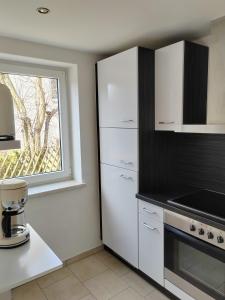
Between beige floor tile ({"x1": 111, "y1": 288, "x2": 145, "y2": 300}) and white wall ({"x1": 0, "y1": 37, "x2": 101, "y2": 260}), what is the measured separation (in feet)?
2.28

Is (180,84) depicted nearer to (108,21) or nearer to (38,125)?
(108,21)

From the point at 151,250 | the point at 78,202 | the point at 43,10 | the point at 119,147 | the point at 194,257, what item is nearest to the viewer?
the point at 43,10

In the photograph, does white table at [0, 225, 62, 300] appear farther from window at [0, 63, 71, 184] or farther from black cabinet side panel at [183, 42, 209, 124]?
black cabinet side panel at [183, 42, 209, 124]

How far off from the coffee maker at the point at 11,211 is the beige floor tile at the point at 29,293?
914 mm

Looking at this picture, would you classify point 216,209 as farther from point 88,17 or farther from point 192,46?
point 88,17

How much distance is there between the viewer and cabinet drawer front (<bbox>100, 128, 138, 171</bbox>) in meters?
2.05

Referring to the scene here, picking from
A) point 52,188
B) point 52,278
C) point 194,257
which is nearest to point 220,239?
point 194,257

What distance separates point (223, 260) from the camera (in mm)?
1449

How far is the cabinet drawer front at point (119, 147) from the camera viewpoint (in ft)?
6.73

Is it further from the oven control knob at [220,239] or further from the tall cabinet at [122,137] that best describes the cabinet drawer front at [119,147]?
the oven control knob at [220,239]

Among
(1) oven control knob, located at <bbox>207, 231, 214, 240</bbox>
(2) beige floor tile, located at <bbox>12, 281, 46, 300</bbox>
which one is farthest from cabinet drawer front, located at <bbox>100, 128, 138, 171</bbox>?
(2) beige floor tile, located at <bbox>12, 281, 46, 300</bbox>

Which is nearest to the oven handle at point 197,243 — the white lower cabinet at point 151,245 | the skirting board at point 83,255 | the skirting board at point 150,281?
the white lower cabinet at point 151,245

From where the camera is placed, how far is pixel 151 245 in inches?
78.3

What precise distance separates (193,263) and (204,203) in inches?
17.5
